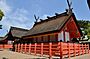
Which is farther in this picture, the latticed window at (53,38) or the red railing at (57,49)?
the latticed window at (53,38)

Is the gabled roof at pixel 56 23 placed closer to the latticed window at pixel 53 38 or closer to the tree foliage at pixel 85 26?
the latticed window at pixel 53 38

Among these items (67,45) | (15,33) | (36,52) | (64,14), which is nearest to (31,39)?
(64,14)

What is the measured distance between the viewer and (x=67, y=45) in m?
15.5

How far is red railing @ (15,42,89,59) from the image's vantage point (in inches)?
587

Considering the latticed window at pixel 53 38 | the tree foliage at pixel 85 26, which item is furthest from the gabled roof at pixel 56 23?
the tree foliage at pixel 85 26

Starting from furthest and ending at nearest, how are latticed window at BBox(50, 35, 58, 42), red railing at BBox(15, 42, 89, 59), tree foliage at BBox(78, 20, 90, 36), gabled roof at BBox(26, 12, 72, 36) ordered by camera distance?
tree foliage at BBox(78, 20, 90, 36), gabled roof at BBox(26, 12, 72, 36), latticed window at BBox(50, 35, 58, 42), red railing at BBox(15, 42, 89, 59)

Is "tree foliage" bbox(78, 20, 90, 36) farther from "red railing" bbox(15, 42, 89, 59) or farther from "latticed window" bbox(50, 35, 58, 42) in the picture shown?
"latticed window" bbox(50, 35, 58, 42)

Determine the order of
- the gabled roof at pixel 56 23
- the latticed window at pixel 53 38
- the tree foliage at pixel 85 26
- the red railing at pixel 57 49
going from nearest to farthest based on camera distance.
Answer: the red railing at pixel 57 49 < the latticed window at pixel 53 38 < the gabled roof at pixel 56 23 < the tree foliage at pixel 85 26

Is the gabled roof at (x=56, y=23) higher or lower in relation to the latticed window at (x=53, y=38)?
higher

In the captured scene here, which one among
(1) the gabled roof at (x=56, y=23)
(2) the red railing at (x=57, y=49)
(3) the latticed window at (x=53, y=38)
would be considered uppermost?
(1) the gabled roof at (x=56, y=23)

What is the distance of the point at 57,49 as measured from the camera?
15.0 meters

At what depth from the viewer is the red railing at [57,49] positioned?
48.9ft

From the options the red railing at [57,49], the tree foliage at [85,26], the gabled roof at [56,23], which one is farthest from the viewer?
the tree foliage at [85,26]

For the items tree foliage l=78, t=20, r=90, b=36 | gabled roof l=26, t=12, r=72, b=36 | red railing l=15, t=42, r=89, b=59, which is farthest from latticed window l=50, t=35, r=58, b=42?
tree foliage l=78, t=20, r=90, b=36
